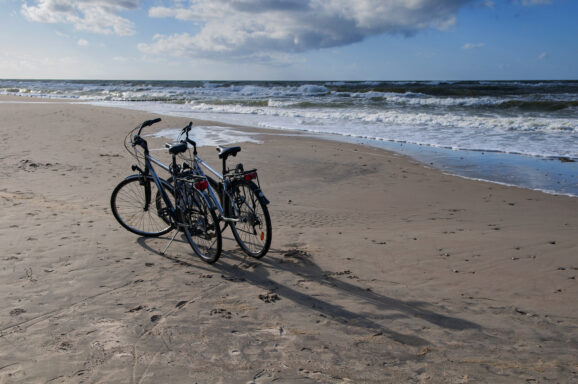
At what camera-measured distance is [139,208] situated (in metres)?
5.05

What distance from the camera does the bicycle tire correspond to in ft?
15.5

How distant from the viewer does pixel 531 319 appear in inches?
121

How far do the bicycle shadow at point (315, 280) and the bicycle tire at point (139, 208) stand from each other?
29 centimetres

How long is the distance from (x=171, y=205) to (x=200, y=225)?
1.81 feet

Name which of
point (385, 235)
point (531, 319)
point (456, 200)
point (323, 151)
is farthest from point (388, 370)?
point (323, 151)

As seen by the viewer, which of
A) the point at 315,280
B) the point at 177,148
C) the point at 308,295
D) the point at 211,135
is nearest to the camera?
the point at 308,295

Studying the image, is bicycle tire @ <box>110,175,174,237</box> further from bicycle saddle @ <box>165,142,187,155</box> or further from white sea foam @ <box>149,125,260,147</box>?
white sea foam @ <box>149,125,260,147</box>

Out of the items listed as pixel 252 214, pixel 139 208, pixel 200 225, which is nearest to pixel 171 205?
pixel 200 225

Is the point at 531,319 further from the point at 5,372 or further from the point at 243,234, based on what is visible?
the point at 5,372

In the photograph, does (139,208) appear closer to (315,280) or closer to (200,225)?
(200,225)

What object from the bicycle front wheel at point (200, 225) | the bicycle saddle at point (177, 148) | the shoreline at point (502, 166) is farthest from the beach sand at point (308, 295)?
the bicycle saddle at point (177, 148)

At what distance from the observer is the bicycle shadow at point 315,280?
2959 millimetres

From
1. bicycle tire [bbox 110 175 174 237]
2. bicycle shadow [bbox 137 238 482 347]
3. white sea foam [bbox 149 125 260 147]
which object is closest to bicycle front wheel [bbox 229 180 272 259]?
bicycle shadow [bbox 137 238 482 347]

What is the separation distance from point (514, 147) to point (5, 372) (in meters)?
12.0
